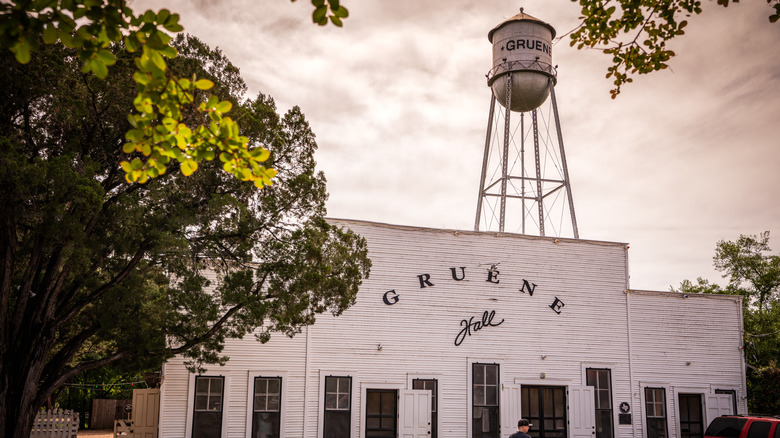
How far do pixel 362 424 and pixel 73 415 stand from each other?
8412mm

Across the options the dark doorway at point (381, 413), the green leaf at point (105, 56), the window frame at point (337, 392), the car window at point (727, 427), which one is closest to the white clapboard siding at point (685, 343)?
the car window at point (727, 427)

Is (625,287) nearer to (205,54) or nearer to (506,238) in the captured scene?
(506,238)

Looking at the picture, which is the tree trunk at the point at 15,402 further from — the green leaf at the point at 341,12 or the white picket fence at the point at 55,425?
the green leaf at the point at 341,12

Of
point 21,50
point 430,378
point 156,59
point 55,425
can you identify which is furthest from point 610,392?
point 21,50

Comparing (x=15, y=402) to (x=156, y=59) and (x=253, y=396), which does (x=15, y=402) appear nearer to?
(x=253, y=396)

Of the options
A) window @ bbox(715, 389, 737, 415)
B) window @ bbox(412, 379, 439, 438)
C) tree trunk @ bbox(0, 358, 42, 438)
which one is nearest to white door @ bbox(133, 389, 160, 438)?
tree trunk @ bbox(0, 358, 42, 438)

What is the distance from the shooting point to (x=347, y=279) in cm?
1599

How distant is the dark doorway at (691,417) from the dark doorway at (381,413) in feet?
30.6

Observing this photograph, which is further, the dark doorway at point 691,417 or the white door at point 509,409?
the dark doorway at point 691,417

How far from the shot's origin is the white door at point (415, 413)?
1920cm

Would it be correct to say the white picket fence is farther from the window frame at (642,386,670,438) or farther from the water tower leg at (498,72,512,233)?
the window frame at (642,386,670,438)

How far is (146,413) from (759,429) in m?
15.4

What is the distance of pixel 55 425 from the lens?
65.8ft

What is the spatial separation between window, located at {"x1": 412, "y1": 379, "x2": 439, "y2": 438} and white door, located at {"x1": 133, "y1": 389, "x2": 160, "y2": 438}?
6890mm
